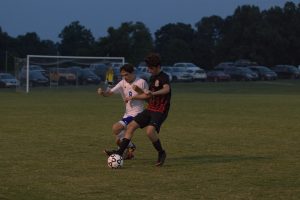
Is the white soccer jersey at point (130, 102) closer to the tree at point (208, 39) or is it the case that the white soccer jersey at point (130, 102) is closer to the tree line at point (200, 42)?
the tree line at point (200, 42)

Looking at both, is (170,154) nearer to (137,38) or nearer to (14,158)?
(14,158)

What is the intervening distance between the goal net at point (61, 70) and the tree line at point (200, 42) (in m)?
33.0

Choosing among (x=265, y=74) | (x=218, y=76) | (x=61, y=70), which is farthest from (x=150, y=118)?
(x=265, y=74)

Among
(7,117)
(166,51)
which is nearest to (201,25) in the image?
(166,51)

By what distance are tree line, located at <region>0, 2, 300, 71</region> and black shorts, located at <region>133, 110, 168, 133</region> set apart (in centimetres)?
8115

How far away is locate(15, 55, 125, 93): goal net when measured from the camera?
54.5 meters

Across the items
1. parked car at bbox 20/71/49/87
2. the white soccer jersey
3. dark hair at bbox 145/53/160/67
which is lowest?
parked car at bbox 20/71/49/87

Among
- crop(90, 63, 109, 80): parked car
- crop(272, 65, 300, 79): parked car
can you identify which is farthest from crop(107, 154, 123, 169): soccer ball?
crop(272, 65, 300, 79): parked car

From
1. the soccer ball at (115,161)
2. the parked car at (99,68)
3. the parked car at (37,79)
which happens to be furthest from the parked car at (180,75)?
the soccer ball at (115,161)

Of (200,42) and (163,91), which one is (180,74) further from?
(163,91)

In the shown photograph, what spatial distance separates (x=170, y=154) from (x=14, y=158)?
2.85 metres

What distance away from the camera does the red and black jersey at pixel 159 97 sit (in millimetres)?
11539

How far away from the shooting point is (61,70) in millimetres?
57188

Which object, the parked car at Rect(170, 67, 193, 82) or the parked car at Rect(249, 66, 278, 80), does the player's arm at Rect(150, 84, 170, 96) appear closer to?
the parked car at Rect(170, 67, 193, 82)
